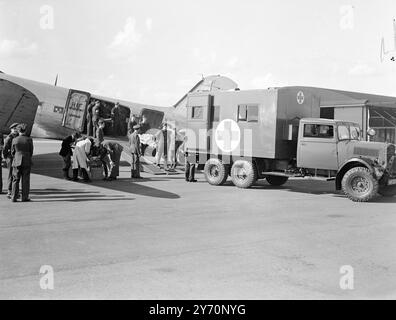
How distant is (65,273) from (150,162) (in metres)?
15.2

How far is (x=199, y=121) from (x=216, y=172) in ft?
5.88

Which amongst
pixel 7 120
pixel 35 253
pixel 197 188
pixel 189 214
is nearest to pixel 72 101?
pixel 7 120

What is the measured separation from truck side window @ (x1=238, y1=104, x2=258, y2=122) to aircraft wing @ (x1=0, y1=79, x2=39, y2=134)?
7145 millimetres

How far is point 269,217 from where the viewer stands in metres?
8.94

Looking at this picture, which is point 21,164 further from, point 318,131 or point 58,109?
point 58,109

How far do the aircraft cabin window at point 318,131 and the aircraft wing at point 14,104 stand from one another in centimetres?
923

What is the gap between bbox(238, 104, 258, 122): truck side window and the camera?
532 inches

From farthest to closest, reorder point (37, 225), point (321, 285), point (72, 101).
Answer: point (72, 101), point (37, 225), point (321, 285)

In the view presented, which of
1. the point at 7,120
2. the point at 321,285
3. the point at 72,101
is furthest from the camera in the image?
the point at 72,101

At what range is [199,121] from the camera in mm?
14961

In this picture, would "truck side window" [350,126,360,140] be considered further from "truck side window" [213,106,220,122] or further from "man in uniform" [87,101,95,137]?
"man in uniform" [87,101,95,137]

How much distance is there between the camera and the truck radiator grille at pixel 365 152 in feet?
38.3

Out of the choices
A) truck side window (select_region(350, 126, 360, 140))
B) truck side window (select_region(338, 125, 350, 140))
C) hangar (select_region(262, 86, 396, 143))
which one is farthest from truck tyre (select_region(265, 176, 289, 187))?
hangar (select_region(262, 86, 396, 143))
